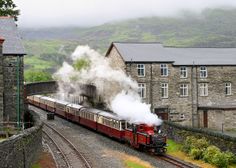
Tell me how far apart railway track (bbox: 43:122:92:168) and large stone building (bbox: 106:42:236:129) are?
1230cm

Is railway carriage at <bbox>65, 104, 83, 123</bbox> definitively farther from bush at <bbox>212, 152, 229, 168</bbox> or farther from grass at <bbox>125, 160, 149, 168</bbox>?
bush at <bbox>212, 152, 229, 168</bbox>

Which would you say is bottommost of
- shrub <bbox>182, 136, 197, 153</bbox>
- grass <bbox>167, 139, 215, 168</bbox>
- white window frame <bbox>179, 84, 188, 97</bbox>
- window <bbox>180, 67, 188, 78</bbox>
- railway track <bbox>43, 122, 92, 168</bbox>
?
grass <bbox>167, 139, 215, 168</bbox>

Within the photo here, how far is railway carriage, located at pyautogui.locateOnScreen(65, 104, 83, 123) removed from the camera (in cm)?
4631

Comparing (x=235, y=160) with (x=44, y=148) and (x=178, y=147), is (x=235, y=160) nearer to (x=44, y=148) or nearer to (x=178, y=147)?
(x=178, y=147)

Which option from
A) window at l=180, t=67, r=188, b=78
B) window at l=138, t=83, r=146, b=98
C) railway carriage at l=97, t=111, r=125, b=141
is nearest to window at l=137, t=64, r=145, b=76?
window at l=138, t=83, r=146, b=98

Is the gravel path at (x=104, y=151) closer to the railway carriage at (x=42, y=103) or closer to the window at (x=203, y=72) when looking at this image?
the window at (x=203, y=72)

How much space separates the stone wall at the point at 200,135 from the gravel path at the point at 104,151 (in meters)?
4.60

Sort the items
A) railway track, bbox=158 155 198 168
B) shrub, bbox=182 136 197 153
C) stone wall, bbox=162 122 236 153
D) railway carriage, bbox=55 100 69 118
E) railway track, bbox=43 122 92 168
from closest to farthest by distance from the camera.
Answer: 1. railway track, bbox=158 155 198 168
2. railway track, bbox=43 122 92 168
3. stone wall, bbox=162 122 236 153
4. shrub, bbox=182 136 197 153
5. railway carriage, bbox=55 100 69 118

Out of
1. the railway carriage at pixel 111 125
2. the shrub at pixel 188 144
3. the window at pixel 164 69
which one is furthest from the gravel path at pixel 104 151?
the window at pixel 164 69

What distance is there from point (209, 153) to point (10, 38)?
19758 mm

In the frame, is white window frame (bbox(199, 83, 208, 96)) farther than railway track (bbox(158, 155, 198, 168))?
Yes

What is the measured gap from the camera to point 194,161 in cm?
2819

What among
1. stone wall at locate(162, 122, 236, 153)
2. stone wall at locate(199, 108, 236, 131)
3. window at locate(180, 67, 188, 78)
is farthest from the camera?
window at locate(180, 67, 188, 78)

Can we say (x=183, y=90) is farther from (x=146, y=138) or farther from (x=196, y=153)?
(x=146, y=138)
